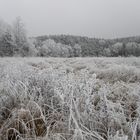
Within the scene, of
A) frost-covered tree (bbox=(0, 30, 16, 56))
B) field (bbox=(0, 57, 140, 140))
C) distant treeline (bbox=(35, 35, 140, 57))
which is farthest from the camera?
distant treeline (bbox=(35, 35, 140, 57))

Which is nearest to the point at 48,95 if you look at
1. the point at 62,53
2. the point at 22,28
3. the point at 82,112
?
the point at 82,112

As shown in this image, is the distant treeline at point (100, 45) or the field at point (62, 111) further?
the distant treeline at point (100, 45)

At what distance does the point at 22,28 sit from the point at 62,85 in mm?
34910

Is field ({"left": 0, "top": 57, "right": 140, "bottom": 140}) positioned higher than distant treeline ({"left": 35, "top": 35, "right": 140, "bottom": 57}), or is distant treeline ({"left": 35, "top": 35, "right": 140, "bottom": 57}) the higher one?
field ({"left": 0, "top": 57, "right": 140, "bottom": 140})

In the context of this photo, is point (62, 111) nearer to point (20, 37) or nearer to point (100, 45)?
point (20, 37)

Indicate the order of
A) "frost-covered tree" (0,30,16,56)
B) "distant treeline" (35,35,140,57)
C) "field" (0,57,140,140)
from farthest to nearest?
"distant treeline" (35,35,140,57) → "frost-covered tree" (0,30,16,56) → "field" (0,57,140,140)

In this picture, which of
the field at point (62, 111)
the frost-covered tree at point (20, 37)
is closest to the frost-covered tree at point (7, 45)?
the frost-covered tree at point (20, 37)

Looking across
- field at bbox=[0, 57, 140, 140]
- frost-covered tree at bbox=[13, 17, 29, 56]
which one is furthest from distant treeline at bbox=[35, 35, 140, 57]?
field at bbox=[0, 57, 140, 140]

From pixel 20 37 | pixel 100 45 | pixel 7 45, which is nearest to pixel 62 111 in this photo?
pixel 7 45

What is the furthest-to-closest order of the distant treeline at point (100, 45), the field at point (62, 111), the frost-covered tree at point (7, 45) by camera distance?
the distant treeline at point (100, 45)
the frost-covered tree at point (7, 45)
the field at point (62, 111)

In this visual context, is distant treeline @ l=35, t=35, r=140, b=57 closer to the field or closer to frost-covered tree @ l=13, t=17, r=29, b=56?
frost-covered tree @ l=13, t=17, r=29, b=56

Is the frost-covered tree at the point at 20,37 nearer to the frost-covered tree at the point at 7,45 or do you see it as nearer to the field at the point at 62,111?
the frost-covered tree at the point at 7,45

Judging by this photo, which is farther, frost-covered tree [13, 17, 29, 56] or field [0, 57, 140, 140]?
frost-covered tree [13, 17, 29, 56]

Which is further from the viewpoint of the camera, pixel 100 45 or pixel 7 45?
pixel 100 45
